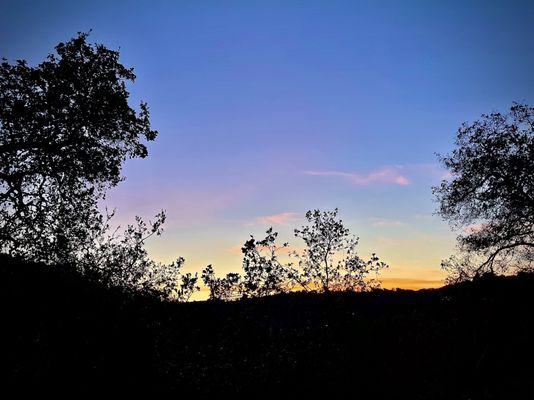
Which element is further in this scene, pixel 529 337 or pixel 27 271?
pixel 27 271

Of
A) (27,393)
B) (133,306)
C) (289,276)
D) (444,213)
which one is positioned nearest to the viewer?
(27,393)

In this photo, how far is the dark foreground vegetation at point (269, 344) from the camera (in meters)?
12.4

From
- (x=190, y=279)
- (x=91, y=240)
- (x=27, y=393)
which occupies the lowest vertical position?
(x=27, y=393)

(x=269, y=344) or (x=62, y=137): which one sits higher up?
(x=62, y=137)

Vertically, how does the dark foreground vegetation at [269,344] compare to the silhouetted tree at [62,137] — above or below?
below

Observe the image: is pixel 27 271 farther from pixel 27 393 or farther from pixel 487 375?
pixel 487 375

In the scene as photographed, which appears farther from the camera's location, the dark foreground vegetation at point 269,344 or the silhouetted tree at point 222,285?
the silhouetted tree at point 222,285

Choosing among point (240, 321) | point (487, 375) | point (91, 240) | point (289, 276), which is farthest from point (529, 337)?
point (91, 240)

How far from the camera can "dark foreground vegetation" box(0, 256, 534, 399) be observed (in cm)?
1238

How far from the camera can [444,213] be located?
2988 centimetres

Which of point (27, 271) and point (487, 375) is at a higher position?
point (27, 271)

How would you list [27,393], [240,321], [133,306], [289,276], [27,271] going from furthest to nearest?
1. [289,276]
2. [240,321]
3. [133,306]
4. [27,271]
5. [27,393]

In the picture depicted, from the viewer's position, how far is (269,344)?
64.1 feet

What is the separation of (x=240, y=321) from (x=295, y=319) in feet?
10.7
